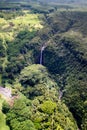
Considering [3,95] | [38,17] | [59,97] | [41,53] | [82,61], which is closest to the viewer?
[3,95]

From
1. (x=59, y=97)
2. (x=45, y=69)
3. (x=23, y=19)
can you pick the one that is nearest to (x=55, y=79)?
(x=45, y=69)

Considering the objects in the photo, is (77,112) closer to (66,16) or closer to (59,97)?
(59,97)

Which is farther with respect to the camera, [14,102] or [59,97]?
[59,97]

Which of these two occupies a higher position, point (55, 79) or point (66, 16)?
point (66, 16)

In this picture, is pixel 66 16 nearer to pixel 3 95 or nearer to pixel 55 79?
pixel 55 79

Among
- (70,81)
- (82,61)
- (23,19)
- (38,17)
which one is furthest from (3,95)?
(38,17)

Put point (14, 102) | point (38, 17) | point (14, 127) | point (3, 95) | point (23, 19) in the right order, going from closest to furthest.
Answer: point (14, 127) → point (14, 102) → point (3, 95) → point (23, 19) → point (38, 17)
